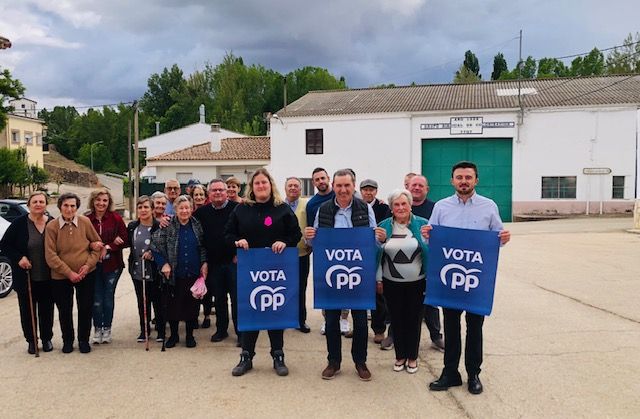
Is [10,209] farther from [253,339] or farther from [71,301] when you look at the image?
[253,339]

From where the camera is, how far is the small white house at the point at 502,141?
1054 inches

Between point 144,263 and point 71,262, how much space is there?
0.73 m

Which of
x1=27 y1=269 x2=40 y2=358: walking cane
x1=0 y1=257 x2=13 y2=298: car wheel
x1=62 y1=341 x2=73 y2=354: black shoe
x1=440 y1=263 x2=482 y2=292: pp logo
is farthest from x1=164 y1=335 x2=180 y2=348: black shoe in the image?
x1=0 y1=257 x2=13 y2=298: car wheel

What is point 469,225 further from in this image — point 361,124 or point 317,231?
point 361,124

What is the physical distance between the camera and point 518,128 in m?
27.8

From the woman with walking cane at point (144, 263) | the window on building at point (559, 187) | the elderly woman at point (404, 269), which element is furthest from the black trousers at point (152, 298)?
the window on building at point (559, 187)

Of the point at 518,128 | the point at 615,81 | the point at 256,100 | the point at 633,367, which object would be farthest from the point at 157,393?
the point at 256,100

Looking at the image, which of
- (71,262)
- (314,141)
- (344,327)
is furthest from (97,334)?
(314,141)

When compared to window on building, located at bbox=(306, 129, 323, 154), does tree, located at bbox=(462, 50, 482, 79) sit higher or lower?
higher

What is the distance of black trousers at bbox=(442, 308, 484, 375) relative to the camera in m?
4.63

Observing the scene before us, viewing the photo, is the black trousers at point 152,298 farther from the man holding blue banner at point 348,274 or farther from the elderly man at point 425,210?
the elderly man at point 425,210

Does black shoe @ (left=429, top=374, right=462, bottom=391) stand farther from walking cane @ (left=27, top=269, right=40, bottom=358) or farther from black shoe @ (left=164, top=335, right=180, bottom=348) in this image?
walking cane @ (left=27, top=269, right=40, bottom=358)

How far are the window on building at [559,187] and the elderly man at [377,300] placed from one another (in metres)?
23.6

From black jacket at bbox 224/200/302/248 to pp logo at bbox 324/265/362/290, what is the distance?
20.9 inches
